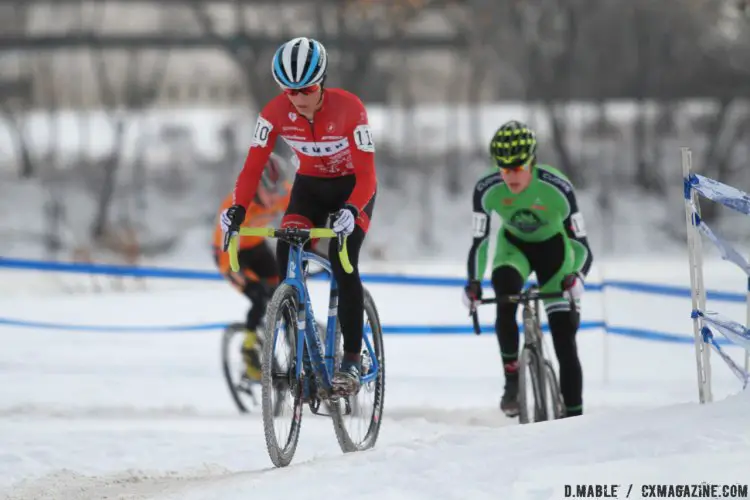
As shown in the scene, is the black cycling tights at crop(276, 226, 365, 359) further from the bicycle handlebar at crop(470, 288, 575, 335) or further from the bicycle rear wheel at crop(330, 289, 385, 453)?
the bicycle handlebar at crop(470, 288, 575, 335)

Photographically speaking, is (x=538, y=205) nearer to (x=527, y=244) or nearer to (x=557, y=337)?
(x=527, y=244)

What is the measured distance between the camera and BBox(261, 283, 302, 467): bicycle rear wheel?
232 inches

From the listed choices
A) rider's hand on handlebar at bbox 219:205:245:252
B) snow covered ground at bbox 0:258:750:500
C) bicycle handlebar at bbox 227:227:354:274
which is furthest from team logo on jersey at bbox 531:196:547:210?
rider's hand on handlebar at bbox 219:205:245:252

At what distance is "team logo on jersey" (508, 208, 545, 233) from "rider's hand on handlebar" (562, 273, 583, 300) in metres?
0.49

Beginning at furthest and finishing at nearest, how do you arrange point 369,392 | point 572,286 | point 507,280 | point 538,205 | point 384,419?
point 384,419 < point 538,205 < point 507,280 < point 572,286 < point 369,392

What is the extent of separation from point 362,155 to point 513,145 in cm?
140

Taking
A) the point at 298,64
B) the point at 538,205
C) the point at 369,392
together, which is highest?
the point at 298,64

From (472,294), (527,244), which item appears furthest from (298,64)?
(527,244)

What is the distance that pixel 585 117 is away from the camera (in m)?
33.1

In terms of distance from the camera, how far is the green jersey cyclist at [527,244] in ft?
25.1

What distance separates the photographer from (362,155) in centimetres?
651

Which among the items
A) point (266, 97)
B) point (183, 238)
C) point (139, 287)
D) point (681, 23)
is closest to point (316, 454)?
point (139, 287)

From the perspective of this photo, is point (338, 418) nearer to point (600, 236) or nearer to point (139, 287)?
point (139, 287)

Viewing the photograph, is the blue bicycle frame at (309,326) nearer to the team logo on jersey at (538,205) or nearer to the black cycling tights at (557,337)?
the black cycling tights at (557,337)
